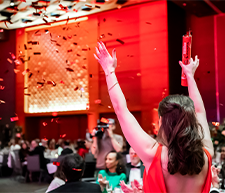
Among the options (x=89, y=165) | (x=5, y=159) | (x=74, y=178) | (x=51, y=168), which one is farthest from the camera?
(x=5, y=159)

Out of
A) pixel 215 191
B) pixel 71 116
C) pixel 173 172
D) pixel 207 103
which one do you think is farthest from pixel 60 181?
pixel 71 116

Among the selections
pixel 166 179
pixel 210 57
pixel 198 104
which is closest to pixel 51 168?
pixel 210 57

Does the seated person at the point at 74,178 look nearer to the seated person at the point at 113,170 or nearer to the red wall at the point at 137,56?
the seated person at the point at 113,170

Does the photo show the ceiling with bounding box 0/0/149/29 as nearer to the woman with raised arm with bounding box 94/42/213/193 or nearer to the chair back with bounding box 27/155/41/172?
the chair back with bounding box 27/155/41/172

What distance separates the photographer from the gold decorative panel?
8.45 metres

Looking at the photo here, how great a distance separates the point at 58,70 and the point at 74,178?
7.05 meters

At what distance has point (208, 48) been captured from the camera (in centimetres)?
700

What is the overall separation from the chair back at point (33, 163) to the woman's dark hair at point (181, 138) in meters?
5.53

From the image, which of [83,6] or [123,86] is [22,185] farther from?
[83,6]

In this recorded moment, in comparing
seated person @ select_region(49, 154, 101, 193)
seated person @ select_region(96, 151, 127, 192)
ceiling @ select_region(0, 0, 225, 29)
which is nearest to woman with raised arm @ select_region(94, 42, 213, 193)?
seated person @ select_region(49, 154, 101, 193)

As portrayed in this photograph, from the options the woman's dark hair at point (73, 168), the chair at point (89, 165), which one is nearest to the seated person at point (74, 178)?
the woman's dark hair at point (73, 168)

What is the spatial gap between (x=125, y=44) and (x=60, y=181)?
5537 millimetres

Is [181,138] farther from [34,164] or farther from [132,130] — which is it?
[34,164]

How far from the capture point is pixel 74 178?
2.10 meters
